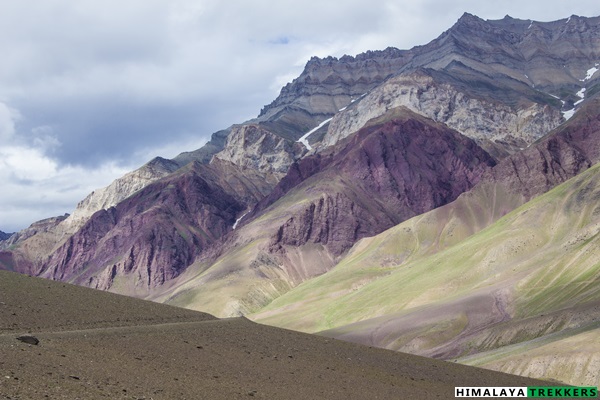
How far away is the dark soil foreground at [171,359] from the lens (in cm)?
3956

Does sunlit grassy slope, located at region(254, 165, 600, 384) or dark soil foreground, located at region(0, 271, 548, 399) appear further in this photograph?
sunlit grassy slope, located at region(254, 165, 600, 384)

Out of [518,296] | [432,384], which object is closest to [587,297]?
[518,296]

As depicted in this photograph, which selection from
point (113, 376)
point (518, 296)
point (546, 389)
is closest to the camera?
point (113, 376)

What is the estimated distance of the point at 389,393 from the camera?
1903 inches

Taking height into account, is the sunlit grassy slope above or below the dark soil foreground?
above

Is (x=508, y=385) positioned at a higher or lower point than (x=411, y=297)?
lower

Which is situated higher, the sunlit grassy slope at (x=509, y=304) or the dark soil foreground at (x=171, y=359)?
the sunlit grassy slope at (x=509, y=304)

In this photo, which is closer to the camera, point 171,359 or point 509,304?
point 171,359

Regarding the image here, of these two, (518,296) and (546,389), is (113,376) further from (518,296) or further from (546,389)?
(518,296)

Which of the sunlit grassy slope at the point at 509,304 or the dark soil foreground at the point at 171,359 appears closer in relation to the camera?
the dark soil foreground at the point at 171,359

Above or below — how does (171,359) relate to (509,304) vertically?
below

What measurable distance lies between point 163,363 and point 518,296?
373ft

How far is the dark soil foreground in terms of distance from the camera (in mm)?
39562

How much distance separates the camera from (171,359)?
47.8 meters
